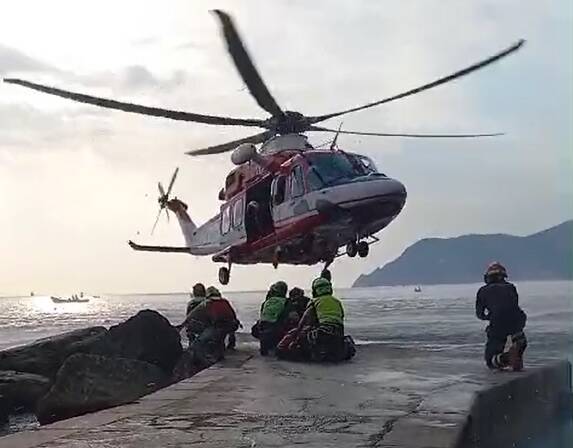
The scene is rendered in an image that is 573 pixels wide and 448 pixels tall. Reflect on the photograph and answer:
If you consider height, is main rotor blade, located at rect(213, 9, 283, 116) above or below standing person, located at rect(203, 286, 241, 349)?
above

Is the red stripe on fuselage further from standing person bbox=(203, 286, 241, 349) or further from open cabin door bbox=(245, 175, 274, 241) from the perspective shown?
standing person bbox=(203, 286, 241, 349)

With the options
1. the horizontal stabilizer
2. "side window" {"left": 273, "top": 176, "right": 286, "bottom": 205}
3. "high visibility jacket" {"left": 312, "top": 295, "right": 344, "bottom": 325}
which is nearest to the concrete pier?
"high visibility jacket" {"left": 312, "top": 295, "right": 344, "bottom": 325}

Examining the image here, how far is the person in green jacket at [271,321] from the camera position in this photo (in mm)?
13102

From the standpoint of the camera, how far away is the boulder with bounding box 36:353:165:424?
10133mm

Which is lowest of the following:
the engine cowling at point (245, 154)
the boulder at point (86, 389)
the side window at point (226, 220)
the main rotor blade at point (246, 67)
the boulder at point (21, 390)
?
the boulder at point (21, 390)

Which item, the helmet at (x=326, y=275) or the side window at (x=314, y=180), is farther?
the side window at (x=314, y=180)

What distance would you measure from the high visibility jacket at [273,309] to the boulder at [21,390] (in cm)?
363

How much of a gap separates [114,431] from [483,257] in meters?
120

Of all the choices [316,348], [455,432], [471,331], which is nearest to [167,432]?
[455,432]

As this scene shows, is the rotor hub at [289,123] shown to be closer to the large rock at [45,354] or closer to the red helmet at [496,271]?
the large rock at [45,354]

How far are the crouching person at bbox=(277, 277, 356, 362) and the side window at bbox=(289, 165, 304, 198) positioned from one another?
17.2 ft

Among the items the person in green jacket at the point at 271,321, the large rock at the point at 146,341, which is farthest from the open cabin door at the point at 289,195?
the person in green jacket at the point at 271,321

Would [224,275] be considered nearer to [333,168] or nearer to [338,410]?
[333,168]

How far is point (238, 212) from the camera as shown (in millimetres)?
19500
